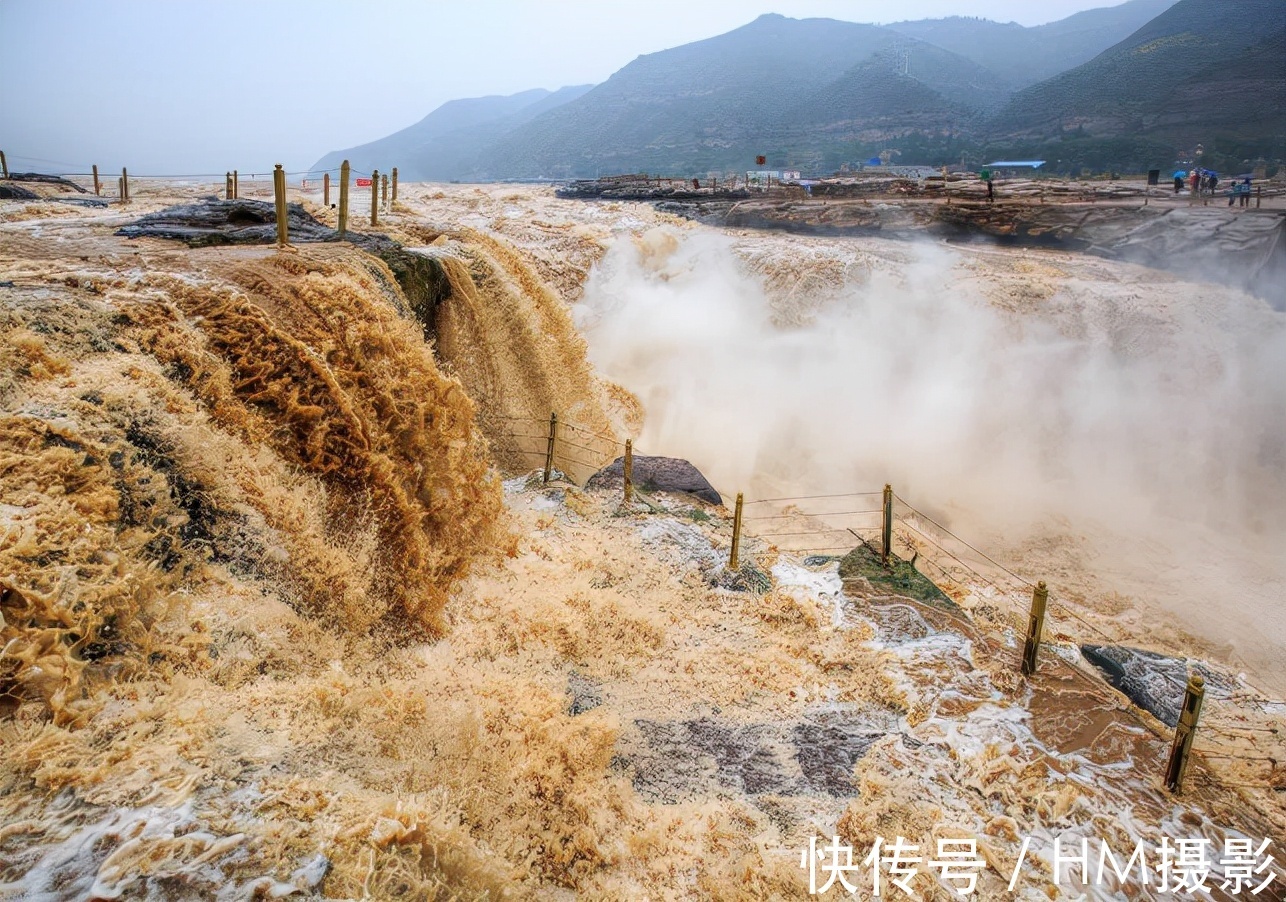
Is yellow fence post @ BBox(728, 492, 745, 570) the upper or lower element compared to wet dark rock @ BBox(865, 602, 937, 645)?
upper

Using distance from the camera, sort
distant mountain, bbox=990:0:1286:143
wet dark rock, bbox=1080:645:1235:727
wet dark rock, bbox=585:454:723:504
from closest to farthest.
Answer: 1. wet dark rock, bbox=1080:645:1235:727
2. wet dark rock, bbox=585:454:723:504
3. distant mountain, bbox=990:0:1286:143

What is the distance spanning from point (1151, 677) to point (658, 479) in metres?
5.35

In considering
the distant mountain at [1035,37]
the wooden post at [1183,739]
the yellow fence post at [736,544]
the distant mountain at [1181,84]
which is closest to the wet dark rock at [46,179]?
the yellow fence post at [736,544]

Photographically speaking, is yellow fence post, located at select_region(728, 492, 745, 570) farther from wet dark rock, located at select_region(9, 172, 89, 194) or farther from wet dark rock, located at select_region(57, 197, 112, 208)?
wet dark rock, located at select_region(9, 172, 89, 194)

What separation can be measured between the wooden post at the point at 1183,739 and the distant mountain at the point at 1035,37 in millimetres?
108659

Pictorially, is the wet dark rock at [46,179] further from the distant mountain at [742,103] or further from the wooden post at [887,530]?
the distant mountain at [742,103]

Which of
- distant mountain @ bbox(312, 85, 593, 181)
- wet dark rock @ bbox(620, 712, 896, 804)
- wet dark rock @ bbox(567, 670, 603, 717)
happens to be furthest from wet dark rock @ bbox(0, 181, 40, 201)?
distant mountain @ bbox(312, 85, 593, 181)

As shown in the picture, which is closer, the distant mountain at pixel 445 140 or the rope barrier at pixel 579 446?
the rope barrier at pixel 579 446

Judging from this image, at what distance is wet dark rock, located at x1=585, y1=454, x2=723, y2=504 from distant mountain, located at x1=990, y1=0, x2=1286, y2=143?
4168 centimetres

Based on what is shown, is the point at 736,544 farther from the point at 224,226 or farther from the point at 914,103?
the point at 914,103

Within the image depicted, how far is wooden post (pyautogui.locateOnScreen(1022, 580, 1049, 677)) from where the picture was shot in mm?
5199

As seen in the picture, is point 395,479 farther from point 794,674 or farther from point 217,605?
point 794,674

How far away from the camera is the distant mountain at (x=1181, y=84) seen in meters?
38.1

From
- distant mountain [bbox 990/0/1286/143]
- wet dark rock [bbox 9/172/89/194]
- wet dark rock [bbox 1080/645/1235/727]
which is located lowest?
wet dark rock [bbox 1080/645/1235/727]
